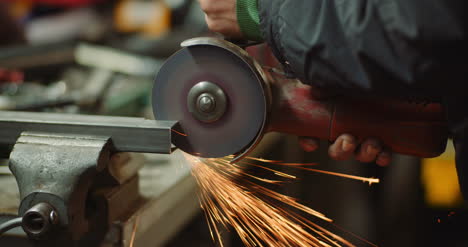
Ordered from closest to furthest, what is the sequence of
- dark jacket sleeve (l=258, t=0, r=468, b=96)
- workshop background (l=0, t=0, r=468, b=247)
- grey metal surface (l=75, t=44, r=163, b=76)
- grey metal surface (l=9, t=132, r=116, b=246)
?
dark jacket sleeve (l=258, t=0, r=468, b=96) → grey metal surface (l=9, t=132, r=116, b=246) → workshop background (l=0, t=0, r=468, b=247) → grey metal surface (l=75, t=44, r=163, b=76)

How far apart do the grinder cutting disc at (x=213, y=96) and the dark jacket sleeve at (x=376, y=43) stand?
10cm

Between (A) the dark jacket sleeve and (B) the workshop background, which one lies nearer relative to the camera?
(A) the dark jacket sleeve

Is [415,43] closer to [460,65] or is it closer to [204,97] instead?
[460,65]

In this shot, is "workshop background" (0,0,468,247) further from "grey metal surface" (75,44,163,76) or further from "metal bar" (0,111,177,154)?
"metal bar" (0,111,177,154)

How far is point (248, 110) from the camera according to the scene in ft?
2.71

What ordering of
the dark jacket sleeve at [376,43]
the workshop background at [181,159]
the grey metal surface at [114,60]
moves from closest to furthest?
the dark jacket sleeve at [376,43] < the workshop background at [181,159] < the grey metal surface at [114,60]

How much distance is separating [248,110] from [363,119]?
0.22 m

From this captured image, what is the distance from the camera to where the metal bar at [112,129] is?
79 cm

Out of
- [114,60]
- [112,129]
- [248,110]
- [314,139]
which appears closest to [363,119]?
[314,139]

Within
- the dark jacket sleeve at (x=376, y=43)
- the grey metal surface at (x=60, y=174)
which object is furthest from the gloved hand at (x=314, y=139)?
the grey metal surface at (x=60, y=174)

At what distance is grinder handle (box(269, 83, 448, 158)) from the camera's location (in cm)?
81

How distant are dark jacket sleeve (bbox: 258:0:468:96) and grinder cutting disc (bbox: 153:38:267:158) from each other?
10cm

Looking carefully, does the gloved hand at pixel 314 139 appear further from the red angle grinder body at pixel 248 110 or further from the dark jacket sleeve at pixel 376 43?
the dark jacket sleeve at pixel 376 43

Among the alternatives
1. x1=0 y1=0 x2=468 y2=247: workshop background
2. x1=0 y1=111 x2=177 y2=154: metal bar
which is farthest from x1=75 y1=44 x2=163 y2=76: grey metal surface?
x1=0 y1=111 x2=177 y2=154: metal bar
